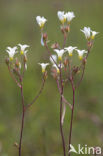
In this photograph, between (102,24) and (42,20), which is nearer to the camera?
(42,20)

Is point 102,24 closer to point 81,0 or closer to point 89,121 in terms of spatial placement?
point 81,0

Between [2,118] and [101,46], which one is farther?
[101,46]

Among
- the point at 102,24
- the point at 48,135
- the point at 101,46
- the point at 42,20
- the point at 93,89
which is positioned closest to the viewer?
the point at 42,20

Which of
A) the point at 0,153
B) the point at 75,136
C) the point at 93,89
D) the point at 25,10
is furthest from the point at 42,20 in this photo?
the point at 25,10

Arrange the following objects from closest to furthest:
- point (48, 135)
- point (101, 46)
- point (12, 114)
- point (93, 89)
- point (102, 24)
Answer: point (48, 135) → point (12, 114) → point (93, 89) → point (101, 46) → point (102, 24)

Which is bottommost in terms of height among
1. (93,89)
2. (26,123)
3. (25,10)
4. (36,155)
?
(36,155)

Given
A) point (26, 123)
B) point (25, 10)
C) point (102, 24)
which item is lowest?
point (26, 123)

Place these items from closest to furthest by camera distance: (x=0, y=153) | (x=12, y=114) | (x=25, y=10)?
(x=0, y=153), (x=12, y=114), (x=25, y=10)

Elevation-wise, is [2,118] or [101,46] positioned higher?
[101,46]

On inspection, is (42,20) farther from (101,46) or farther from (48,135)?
(101,46)

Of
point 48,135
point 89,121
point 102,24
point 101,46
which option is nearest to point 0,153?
point 48,135
